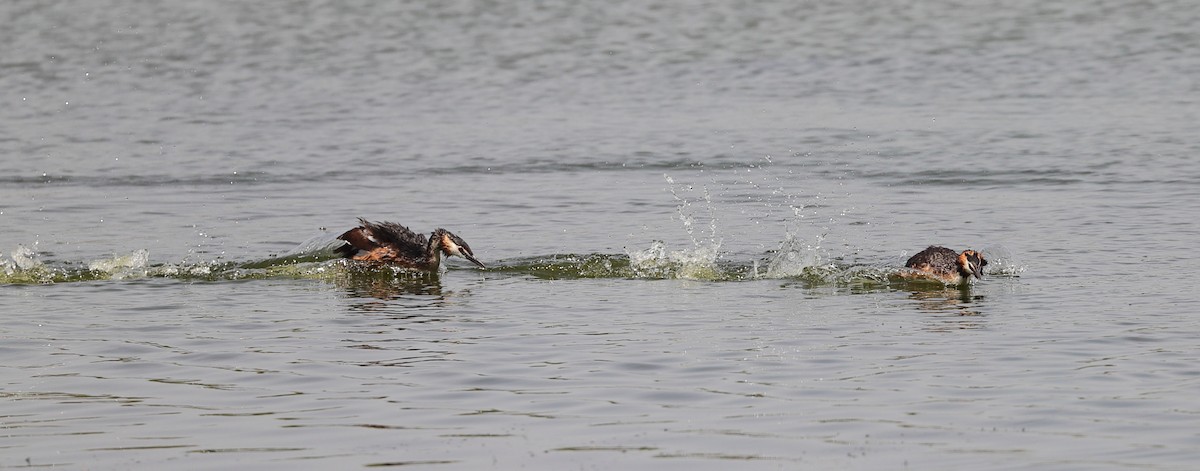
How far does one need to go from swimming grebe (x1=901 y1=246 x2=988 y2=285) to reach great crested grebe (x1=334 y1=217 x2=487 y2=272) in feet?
12.4

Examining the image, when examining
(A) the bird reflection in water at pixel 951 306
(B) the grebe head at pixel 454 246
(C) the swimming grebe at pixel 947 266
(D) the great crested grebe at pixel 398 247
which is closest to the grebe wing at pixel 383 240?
(D) the great crested grebe at pixel 398 247

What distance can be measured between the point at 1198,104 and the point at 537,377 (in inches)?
686

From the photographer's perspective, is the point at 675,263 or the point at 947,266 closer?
the point at 947,266

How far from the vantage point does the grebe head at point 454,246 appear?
574 inches

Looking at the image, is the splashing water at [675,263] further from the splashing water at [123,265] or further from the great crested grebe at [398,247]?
the splashing water at [123,265]

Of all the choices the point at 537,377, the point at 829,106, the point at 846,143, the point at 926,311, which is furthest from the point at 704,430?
the point at 829,106

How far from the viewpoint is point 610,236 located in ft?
53.0

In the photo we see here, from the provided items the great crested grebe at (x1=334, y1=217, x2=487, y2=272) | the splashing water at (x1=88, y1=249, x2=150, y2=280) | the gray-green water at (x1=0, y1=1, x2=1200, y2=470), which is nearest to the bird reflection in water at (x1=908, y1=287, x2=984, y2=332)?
the gray-green water at (x1=0, y1=1, x2=1200, y2=470)

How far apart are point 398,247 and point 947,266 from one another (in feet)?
15.7

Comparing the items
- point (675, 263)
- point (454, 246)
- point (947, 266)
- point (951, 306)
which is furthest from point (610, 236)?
point (951, 306)

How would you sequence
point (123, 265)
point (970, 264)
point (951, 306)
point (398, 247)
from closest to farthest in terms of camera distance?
point (951, 306) < point (970, 264) < point (123, 265) < point (398, 247)

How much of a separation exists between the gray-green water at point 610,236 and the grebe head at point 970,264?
20cm

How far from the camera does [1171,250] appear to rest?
14.5m

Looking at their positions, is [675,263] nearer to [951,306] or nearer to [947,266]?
[947,266]
